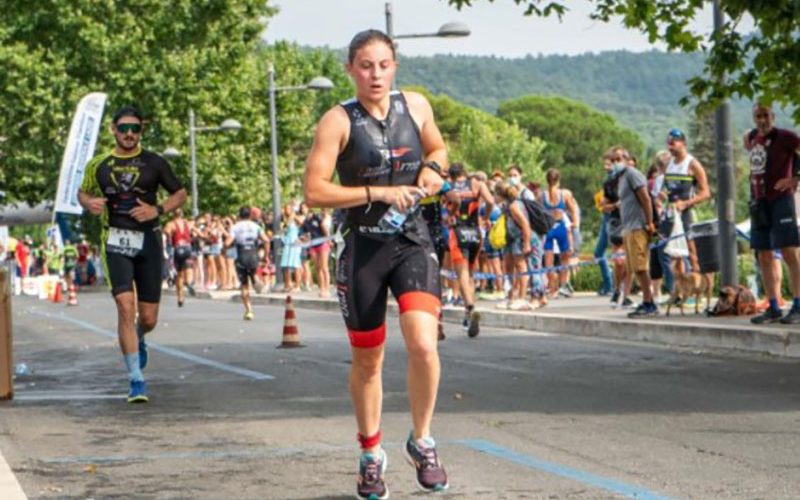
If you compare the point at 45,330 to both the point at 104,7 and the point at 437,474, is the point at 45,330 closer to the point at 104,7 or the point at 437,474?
the point at 437,474

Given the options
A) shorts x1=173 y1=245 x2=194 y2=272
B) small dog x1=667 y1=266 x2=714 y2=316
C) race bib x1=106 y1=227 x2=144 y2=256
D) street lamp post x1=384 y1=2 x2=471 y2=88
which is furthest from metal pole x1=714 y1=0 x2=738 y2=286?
shorts x1=173 y1=245 x2=194 y2=272

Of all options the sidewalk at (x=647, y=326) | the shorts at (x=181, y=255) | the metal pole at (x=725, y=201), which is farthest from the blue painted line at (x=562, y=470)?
the shorts at (x=181, y=255)

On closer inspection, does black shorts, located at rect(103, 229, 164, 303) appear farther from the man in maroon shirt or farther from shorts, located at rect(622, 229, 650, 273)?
shorts, located at rect(622, 229, 650, 273)

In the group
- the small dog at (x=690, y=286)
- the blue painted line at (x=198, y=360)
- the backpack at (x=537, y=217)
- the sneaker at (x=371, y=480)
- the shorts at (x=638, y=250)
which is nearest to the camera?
the sneaker at (x=371, y=480)

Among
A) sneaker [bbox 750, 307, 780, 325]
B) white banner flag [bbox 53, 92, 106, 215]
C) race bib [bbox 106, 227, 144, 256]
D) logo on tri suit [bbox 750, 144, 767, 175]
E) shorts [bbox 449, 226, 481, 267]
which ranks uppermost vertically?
white banner flag [bbox 53, 92, 106, 215]

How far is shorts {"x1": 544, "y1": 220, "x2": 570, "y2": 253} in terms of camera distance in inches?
1075

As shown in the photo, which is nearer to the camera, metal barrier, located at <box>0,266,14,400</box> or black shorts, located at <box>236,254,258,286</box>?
metal barrier, located at <box>0,266,14,400</box>

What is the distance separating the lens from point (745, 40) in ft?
51.5

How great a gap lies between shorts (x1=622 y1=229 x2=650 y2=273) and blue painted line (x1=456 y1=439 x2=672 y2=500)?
10179 millimetres

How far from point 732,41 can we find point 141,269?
5910 mm

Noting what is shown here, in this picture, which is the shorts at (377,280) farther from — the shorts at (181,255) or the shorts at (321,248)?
the shorts at (181,255)

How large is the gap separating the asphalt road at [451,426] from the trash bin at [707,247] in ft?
8.04

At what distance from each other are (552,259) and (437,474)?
2063 cm

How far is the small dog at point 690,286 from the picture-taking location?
65.5ft
